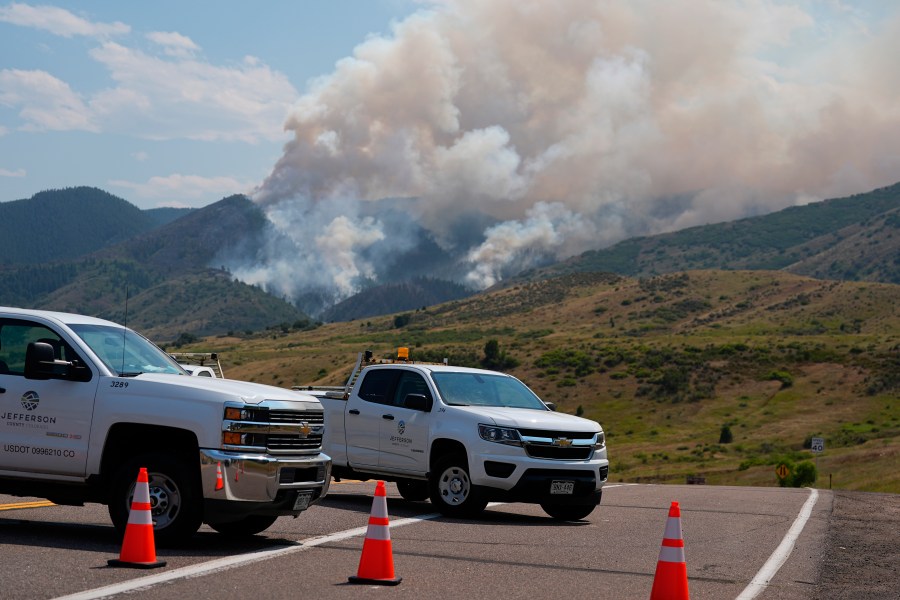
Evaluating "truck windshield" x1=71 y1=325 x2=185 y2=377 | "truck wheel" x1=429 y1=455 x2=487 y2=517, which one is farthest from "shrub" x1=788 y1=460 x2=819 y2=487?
"truck windshield" x1=71 y1=325 x2=185 y2=377

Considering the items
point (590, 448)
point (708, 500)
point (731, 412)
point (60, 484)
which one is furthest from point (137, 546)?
point (731, 412)

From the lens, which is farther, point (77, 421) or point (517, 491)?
point (517, 491)

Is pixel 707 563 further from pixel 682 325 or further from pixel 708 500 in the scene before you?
pixel 682 325

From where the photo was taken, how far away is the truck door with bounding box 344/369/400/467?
16344 millimetres

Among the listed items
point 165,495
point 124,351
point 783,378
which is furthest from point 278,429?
point 783,378

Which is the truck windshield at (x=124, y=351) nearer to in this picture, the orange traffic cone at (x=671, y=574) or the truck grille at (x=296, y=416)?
the truck grille at (x=296, y=416)

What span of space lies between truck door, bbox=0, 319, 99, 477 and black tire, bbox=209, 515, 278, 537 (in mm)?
1589

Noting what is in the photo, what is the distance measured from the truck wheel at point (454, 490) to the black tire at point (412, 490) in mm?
1121

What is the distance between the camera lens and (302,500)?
11102 millimetres

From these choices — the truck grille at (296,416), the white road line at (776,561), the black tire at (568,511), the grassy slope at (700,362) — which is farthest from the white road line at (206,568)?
the grassy slope at (700,362)

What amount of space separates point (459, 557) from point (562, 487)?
13.2 ft

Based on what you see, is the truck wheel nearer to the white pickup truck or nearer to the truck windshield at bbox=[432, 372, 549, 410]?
the white pickup truck

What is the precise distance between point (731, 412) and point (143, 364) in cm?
7451

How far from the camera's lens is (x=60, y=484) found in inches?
430
